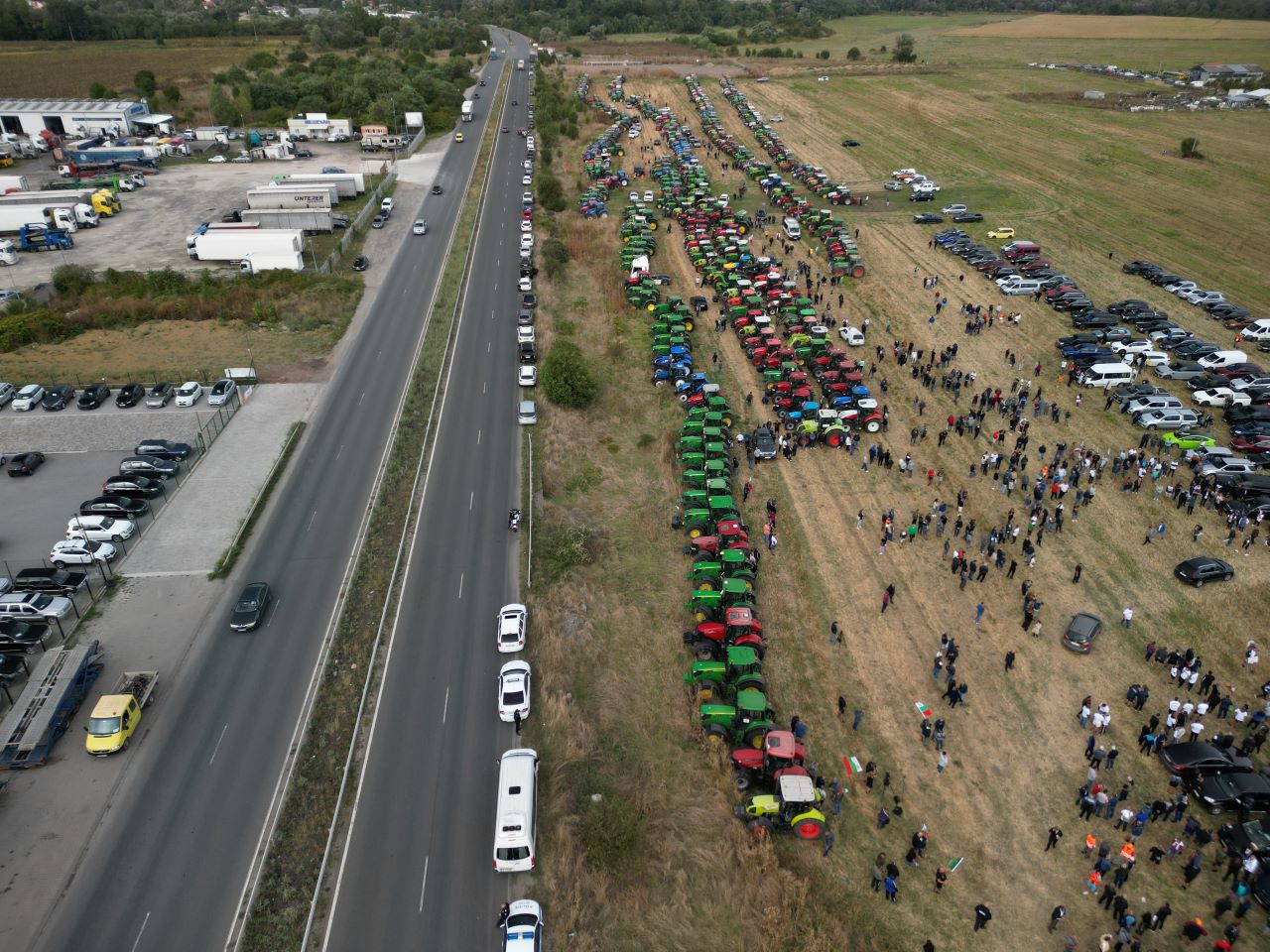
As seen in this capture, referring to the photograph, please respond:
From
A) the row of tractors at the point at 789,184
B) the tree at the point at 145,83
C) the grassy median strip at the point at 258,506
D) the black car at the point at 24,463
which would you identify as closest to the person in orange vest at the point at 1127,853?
the grassy median strip at the point at 258,506

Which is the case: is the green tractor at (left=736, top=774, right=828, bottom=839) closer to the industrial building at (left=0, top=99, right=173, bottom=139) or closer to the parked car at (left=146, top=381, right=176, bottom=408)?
the parked car at (left=146, top=381, right=176, bottom=408)

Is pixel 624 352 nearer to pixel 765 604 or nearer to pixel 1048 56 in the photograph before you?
pixel 765 604

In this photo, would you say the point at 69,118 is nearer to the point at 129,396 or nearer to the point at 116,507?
the point at 129,396

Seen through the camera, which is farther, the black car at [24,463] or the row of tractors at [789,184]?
the row of tractors at [789,184]

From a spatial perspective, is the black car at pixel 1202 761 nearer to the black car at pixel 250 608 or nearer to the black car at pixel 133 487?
the black car at pixel 250 608

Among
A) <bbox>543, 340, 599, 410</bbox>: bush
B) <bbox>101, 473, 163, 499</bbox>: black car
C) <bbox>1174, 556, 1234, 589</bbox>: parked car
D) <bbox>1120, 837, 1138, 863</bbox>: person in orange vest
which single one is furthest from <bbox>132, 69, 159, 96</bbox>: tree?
<bbox>1120, 837, 1138, 863</bbox>: person in orange vest

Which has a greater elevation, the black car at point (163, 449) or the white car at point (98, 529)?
the black car at point (163, 449)

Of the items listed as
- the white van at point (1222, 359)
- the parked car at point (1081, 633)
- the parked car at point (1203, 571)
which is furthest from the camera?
the white van at point (1222, 359)
